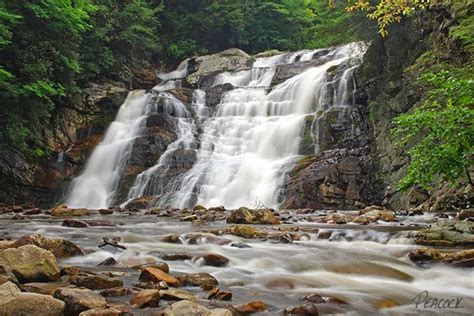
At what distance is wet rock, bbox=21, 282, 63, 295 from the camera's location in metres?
3.51

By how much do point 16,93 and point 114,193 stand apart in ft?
18.2

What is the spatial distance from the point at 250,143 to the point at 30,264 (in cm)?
1545

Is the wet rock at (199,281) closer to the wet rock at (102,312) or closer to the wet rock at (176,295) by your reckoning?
the wet rock at (176,295)

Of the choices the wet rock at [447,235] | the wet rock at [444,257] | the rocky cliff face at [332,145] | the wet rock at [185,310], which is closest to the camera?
the wet rock at [185,310]

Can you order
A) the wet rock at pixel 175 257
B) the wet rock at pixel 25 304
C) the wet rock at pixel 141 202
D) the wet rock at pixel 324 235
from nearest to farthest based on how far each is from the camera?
the wet rock at pixel 25 304, the wet rock at pixel 175 257, the wet rock at pixel 324 235, the wet rock at pixel 141 202

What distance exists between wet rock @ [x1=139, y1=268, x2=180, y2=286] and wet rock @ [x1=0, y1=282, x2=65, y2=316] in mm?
1210

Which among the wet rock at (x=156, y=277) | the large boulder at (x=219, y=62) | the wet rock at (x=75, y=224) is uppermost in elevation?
the large boulder at (x=219, y=62)

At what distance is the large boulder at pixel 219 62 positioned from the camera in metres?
31.4

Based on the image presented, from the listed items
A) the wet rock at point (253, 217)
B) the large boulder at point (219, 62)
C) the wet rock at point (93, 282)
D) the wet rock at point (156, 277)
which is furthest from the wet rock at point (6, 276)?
the large boulder at point (219, 62)

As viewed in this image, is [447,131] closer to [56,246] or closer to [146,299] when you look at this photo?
[146,299]

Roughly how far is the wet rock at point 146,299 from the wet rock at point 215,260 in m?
1.87

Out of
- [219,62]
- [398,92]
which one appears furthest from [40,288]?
[219,62]

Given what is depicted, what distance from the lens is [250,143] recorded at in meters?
19.1

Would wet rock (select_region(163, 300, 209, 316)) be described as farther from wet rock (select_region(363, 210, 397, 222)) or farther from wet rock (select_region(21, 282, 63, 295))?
wet rock (select_region(363, 210, 397, 222))
